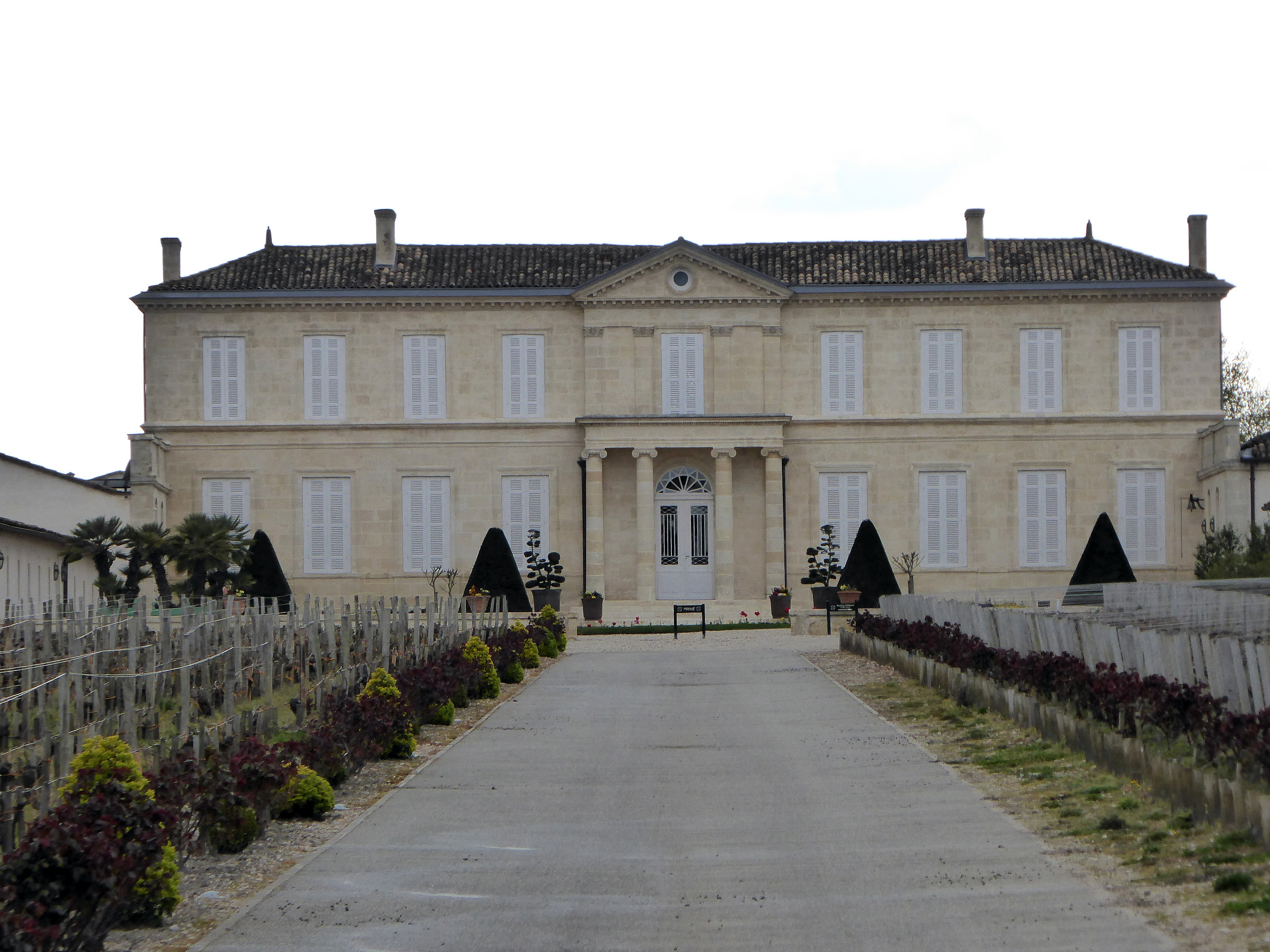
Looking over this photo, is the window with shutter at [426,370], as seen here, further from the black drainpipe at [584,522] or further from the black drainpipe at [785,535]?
the black drainpipe at [785,535]

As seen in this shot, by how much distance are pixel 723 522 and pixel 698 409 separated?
2.88 m

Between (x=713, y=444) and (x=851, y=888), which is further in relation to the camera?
(x=713, y=444)

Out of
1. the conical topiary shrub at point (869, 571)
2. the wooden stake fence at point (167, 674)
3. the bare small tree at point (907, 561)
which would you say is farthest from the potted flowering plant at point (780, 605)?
the wooden stake fence at point (167, 674)

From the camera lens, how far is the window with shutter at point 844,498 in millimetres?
37000

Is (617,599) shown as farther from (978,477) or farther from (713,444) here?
(978,477)

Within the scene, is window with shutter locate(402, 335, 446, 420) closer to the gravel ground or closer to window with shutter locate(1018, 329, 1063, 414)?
the gravel ground

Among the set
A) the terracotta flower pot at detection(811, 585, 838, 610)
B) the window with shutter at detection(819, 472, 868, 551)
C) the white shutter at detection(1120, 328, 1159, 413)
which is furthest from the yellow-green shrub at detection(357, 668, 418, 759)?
the white shutter at detection(1120, 328, 1159, 413)

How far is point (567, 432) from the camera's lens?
3706 cm

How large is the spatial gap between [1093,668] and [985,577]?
23.9 metres

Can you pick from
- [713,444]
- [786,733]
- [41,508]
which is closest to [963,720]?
[786,733]

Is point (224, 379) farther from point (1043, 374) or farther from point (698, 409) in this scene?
point (1043, 374)

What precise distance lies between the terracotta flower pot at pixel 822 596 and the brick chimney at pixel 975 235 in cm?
965

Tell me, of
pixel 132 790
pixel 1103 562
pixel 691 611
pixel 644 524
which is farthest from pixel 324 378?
pixel 132 790

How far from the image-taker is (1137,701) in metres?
10.9
